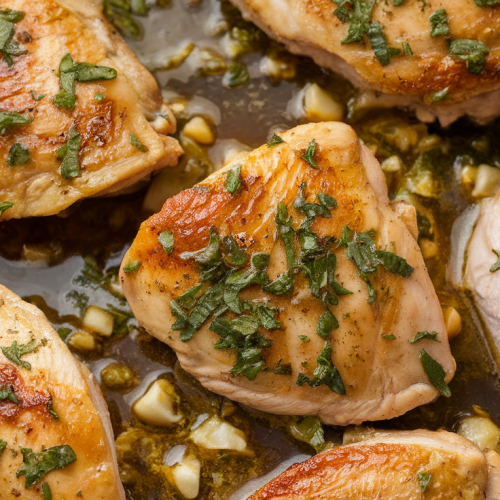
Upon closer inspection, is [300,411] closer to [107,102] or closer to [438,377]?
[438,377]

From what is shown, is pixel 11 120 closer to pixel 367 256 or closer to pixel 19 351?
pixel 19 351

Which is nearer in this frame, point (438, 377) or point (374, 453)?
point (374, 453)

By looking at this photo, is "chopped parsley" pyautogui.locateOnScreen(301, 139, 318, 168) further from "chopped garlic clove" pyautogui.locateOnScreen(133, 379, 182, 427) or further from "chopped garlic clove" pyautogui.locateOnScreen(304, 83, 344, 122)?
"chopped garlic clove" pyautogui.locateOnScreen(133, 379, 182, 427)

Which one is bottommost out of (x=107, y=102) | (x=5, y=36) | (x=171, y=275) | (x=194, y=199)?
(x=171, y=275)

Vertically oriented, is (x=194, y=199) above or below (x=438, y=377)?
above

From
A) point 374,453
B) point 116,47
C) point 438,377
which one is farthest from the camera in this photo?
point 116,47

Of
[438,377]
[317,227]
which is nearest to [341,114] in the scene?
[317,227]

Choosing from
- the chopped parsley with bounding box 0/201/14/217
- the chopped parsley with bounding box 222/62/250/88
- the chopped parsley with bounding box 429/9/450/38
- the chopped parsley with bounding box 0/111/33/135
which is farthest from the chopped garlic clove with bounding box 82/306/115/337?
the chopped parsley with bounding box 429/9/450/38
